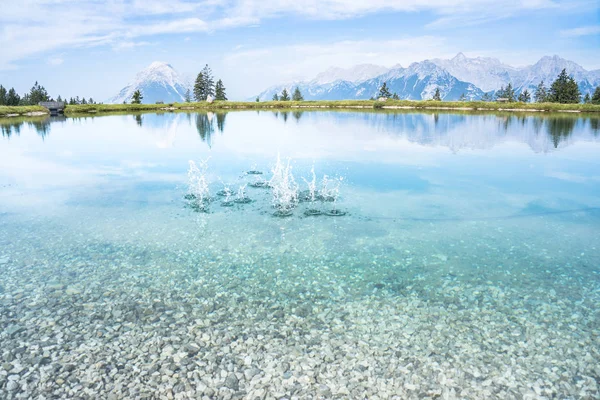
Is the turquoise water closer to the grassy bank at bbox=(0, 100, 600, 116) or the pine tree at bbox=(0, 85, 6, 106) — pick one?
the grassy bank at bbox=(0, 100, 600, 116)

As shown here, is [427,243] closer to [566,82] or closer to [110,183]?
[110,183]

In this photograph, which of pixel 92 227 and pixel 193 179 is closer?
pixel 92 227

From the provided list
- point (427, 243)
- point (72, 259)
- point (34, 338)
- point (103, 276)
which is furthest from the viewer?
point (427, 243)

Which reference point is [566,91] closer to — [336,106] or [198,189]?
[336,106]

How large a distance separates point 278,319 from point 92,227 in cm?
1119

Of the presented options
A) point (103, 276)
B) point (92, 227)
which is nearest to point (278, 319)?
point (103, 276)

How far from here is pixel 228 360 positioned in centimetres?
844

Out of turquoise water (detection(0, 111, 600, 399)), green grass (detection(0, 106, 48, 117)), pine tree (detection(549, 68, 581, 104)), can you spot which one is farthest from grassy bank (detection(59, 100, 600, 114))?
turquoise water (detection(0, 111, 600, 399))

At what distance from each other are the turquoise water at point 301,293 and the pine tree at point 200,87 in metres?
148

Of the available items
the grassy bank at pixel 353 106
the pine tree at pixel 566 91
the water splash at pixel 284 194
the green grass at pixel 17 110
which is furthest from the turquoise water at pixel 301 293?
the pine tree at pixel 566 91

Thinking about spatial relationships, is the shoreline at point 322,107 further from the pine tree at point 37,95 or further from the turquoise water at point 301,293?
the turquoise water at point 301,293

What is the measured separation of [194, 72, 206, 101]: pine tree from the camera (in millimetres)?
163000

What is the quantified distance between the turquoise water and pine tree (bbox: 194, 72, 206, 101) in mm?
147795

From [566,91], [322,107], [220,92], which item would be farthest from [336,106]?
[566,91]
